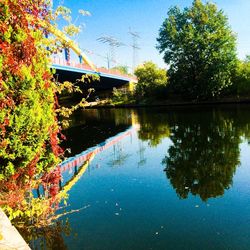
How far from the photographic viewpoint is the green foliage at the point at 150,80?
198 feet

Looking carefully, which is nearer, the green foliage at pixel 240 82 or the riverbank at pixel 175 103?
the riverbank at pixel 175 103

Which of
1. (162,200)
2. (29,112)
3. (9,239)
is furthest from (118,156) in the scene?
(9,239)

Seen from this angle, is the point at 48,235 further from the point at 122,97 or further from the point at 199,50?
the point at 122,97

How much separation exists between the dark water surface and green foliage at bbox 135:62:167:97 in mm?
44829

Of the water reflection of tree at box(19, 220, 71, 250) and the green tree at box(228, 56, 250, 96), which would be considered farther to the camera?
the green tree at box(228, 56, 250, 96)

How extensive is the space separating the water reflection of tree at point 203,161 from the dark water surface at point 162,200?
28mm

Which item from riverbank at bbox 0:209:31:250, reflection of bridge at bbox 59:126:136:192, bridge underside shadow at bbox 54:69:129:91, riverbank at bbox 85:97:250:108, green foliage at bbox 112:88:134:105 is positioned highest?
bridge underside shadow at bbox 54:69:129:91

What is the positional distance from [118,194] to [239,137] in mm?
10265

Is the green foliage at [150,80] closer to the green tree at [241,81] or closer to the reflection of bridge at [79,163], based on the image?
the green tree at [241,81]

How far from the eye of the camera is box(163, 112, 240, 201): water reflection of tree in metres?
9.71

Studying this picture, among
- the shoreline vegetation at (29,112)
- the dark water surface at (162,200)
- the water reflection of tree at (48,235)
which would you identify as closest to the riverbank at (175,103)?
the dark water surface at (162,200)

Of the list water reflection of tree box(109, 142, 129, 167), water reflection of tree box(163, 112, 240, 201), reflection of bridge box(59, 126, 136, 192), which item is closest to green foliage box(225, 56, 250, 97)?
water reflection of tree box(163, 112, 240, 201)

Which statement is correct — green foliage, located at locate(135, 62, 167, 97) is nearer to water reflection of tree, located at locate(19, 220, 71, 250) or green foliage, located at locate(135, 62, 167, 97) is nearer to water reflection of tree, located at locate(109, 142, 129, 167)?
water reflection of tree, located at locate(109, 142, 129, 167)

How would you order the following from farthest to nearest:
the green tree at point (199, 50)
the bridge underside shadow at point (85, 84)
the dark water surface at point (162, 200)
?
the green tree at point (199, 50)
the bridge underside shadow at point (85, 84)
the dark water surface at point (162, 200)
